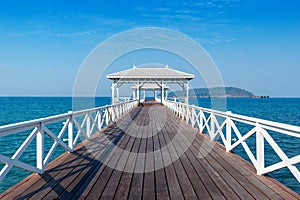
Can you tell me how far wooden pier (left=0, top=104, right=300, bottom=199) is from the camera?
112 inches

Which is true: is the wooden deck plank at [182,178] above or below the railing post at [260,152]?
below

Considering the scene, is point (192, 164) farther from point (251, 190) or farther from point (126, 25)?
point (126, 25)

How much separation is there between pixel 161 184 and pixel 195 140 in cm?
325

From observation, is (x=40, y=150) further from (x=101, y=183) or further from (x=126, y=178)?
(x=126, y=178)

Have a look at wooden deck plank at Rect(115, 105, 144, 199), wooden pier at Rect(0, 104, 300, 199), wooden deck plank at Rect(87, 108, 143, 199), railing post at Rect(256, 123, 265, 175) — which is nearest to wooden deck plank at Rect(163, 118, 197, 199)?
wooden pier at Rect(0, 104, 300, 199)

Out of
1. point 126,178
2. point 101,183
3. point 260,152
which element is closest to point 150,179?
point 126,178

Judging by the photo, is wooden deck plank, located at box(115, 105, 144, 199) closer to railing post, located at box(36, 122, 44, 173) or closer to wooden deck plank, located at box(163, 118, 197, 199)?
wooden deck plank, located at box(163, 118, 197, 199)

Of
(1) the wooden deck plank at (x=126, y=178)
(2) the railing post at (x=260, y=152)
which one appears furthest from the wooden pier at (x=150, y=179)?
(2) the railing post at (x=260, y=152)

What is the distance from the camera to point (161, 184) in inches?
125

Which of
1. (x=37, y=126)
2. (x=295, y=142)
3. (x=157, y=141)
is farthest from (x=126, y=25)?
(x=295, y=142)

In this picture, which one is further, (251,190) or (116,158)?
(116,158)

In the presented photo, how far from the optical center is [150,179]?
3.38 metres

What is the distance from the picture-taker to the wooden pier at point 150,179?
2850 mm

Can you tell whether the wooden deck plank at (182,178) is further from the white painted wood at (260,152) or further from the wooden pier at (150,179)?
the white painted wood at (260,152)
